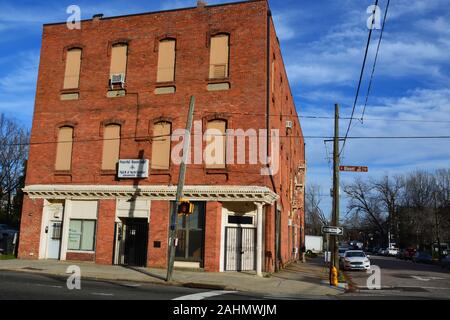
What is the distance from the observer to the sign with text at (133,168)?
76.1 feet

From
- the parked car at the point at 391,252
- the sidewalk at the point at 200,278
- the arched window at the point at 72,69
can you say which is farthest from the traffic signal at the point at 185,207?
the parked car at the point at 391,252

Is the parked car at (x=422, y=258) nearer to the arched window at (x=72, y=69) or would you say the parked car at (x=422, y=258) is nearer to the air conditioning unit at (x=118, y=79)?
the air conditioning unit at (x=118, y=79)

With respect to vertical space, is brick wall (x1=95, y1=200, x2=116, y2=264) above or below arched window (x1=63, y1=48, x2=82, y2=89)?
below

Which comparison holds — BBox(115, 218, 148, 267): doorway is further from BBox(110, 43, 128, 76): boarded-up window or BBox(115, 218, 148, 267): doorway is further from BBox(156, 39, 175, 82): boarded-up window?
BBox(110, 43, 128, 76): boarded-up window

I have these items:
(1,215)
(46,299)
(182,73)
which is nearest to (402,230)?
(1,215)

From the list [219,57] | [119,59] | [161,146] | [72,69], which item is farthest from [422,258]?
[72,69]

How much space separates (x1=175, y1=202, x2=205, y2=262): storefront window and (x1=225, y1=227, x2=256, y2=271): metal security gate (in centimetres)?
131

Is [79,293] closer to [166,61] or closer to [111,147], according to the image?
[111,147]

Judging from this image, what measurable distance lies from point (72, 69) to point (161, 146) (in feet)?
24.6

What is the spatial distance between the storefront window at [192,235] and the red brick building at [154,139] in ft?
0.17

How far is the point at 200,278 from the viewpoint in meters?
19.0

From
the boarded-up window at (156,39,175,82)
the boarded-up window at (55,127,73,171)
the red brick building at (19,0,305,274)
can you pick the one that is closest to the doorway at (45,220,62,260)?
the red brick building at (19,0,305,274)

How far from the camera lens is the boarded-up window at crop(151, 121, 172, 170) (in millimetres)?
23188

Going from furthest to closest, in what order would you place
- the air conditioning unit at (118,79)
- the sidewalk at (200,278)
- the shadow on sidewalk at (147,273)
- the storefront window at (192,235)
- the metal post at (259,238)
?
the air conditioning unit at (118,79)
the storefront window at (192,235)
the metal post at (259,238)
the shadow on sidewalk at (147,273)
the sidewalk at (200,278)
